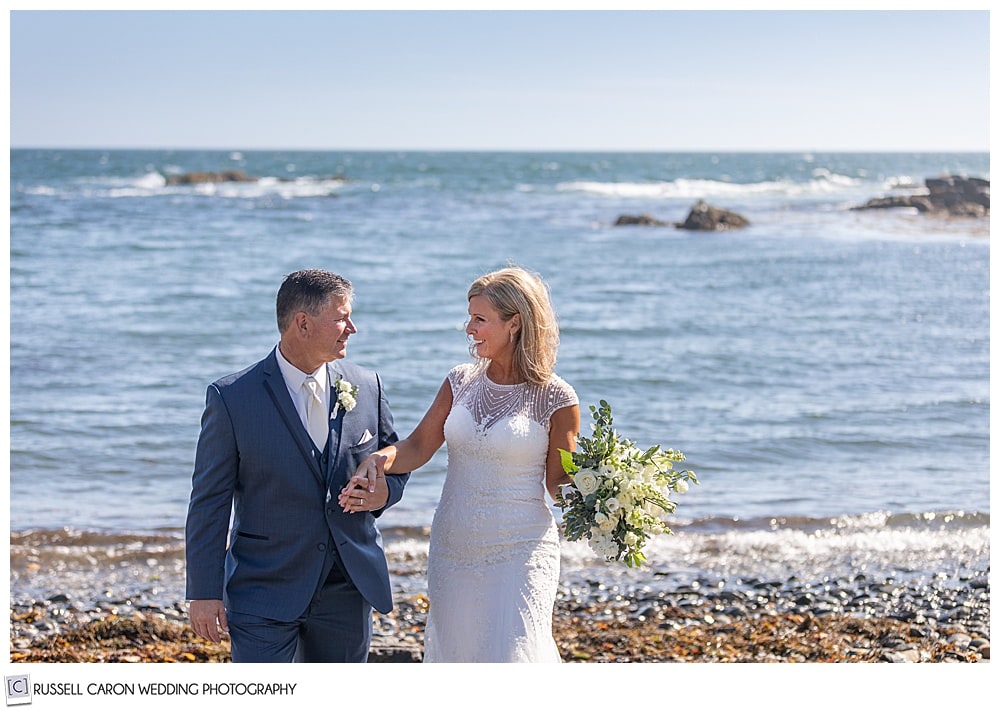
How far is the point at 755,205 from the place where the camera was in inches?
1187

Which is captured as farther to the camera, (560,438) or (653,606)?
(653,606)

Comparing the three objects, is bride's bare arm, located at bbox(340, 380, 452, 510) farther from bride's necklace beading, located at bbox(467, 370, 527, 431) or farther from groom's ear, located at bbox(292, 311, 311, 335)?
groom's ear, located at bbox(292, 311, 311, 335)

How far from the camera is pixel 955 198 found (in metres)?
22.8

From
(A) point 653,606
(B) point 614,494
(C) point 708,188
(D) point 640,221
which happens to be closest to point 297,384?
(B) point 614,494

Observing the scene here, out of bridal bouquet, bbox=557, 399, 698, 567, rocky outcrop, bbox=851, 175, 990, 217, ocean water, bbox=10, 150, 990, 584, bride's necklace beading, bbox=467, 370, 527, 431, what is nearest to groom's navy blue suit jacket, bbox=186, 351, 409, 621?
bride's necklace beading, bbox=467, 370, 527, 431

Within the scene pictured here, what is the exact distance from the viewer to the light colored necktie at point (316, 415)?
359cm

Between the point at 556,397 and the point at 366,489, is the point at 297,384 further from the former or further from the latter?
the point at 556,397

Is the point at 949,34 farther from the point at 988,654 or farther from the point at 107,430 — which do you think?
the point at 107,430

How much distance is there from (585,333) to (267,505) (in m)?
11.5

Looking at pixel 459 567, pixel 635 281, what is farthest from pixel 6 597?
pixel 635 281
